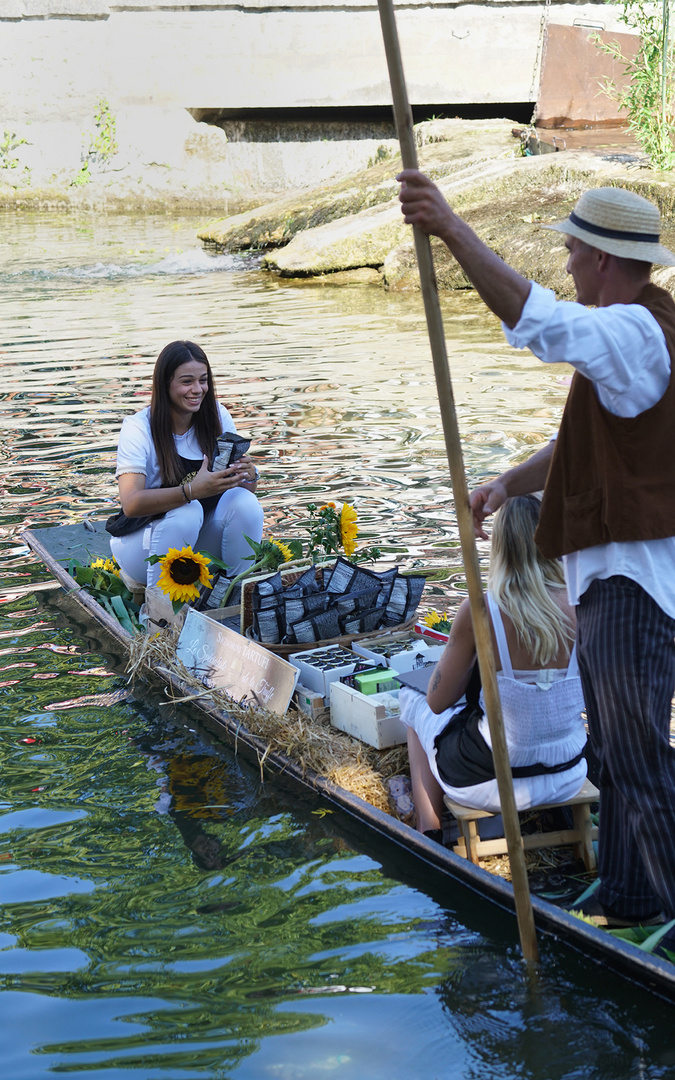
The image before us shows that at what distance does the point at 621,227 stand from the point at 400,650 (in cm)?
198

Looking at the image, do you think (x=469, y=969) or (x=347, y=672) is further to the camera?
(x=347, y=672)

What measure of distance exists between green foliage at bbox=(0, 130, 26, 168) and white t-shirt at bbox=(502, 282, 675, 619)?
24.1 meters

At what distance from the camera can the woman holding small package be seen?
4891 mm

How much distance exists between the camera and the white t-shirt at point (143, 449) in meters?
4.98

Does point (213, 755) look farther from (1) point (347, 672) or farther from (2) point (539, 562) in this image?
(2) point (539, 562)

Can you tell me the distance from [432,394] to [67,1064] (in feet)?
26.6

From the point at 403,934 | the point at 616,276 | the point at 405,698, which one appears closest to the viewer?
the point at 616,276

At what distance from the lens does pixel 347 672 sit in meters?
3.92

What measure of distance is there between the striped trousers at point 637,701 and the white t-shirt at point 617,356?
0.05m

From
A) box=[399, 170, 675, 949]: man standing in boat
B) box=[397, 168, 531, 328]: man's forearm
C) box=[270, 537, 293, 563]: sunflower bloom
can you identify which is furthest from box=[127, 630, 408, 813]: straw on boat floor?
box=[397, 168, 531, 328]: man's forearm

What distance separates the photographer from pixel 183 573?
4.60 m

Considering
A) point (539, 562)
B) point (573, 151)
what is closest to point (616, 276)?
point (539, 562)

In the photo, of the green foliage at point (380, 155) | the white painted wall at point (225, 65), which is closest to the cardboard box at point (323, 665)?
the green foliage at point (380, 155)

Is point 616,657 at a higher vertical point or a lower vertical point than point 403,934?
higher
